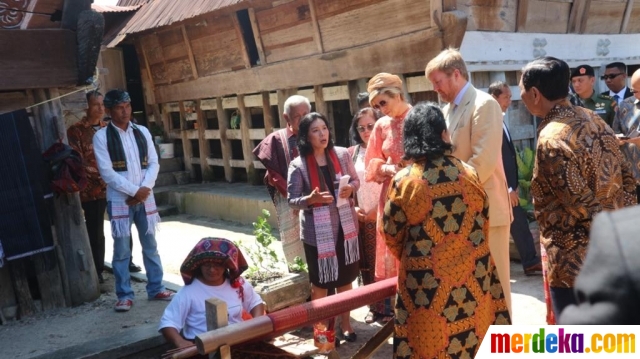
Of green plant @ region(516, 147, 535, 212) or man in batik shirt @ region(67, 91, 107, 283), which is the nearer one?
man in batik shirt @ region(67, 91, 107, 283)

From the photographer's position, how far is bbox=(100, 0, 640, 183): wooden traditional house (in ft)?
23.3

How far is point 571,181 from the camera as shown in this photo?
2.77 m

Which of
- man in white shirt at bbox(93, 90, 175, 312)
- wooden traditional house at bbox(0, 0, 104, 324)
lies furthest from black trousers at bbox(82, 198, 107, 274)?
man in white shirt at bbox(93, 90, 175, 312)

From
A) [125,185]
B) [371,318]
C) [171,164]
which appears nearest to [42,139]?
[125,185]

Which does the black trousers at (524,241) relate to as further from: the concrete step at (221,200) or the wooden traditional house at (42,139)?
the concrete step at (221,200)

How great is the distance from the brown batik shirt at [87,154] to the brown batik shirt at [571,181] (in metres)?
4.24

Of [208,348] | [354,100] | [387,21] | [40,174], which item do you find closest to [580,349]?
[208,348]

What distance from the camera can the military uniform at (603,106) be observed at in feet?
19.1

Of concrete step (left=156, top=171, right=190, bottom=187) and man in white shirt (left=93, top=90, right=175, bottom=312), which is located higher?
man in white shirt (left=93, top=90, right=175, bottom=312)

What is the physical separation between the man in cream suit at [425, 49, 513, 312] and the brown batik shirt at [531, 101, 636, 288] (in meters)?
0.56

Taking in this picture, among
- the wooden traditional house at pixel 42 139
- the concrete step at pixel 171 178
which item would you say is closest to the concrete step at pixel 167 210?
the concrete step at pixel 171 178

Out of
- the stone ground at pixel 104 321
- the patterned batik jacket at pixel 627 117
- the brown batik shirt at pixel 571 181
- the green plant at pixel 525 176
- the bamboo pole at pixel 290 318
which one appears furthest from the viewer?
the green plant at pixel 525 176

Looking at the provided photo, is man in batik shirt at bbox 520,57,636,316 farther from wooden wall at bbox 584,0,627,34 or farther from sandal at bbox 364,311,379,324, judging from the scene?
wooden wall at bbox 584,0,627,34

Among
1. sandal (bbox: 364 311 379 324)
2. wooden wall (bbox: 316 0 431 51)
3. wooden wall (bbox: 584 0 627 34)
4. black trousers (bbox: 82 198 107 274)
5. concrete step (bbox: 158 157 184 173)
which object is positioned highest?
wooden wall (bbox: 316 0 431 51)
